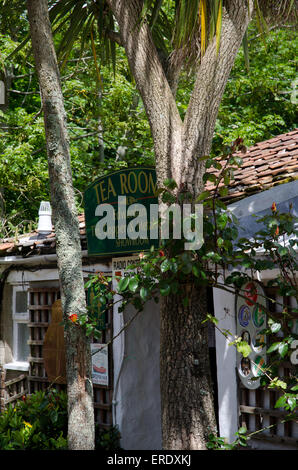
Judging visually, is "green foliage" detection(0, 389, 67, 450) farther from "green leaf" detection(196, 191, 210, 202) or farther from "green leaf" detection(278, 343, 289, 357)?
"green leaf" detection(196, 191, 210, 202)

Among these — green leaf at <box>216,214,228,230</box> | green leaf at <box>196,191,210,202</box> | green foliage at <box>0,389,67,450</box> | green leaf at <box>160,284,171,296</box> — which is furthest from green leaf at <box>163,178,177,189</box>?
green foliage at <box>0,389,67,450</box>

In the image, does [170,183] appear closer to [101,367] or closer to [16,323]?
[101,367]

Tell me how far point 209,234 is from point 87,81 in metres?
8.99

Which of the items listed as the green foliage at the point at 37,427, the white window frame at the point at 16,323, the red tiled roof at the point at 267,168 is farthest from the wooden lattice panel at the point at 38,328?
the red tiled roof at the point at 267,168

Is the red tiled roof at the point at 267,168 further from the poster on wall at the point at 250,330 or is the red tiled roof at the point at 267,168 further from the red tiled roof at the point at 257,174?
the poster on wall at the point at 250,330

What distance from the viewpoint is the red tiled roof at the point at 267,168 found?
18.4ft

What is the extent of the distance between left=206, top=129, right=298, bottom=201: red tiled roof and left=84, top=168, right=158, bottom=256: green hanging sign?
77cm

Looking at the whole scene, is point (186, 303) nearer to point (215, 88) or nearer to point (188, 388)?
point (188, 388)

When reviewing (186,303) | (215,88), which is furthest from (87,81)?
(186,303)

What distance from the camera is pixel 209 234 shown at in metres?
4.32

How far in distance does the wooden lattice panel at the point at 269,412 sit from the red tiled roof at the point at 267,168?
1.03 metres

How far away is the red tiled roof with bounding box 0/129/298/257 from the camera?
5.65 m

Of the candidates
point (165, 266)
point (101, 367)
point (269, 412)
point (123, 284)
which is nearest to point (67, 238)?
point (123, 284)
